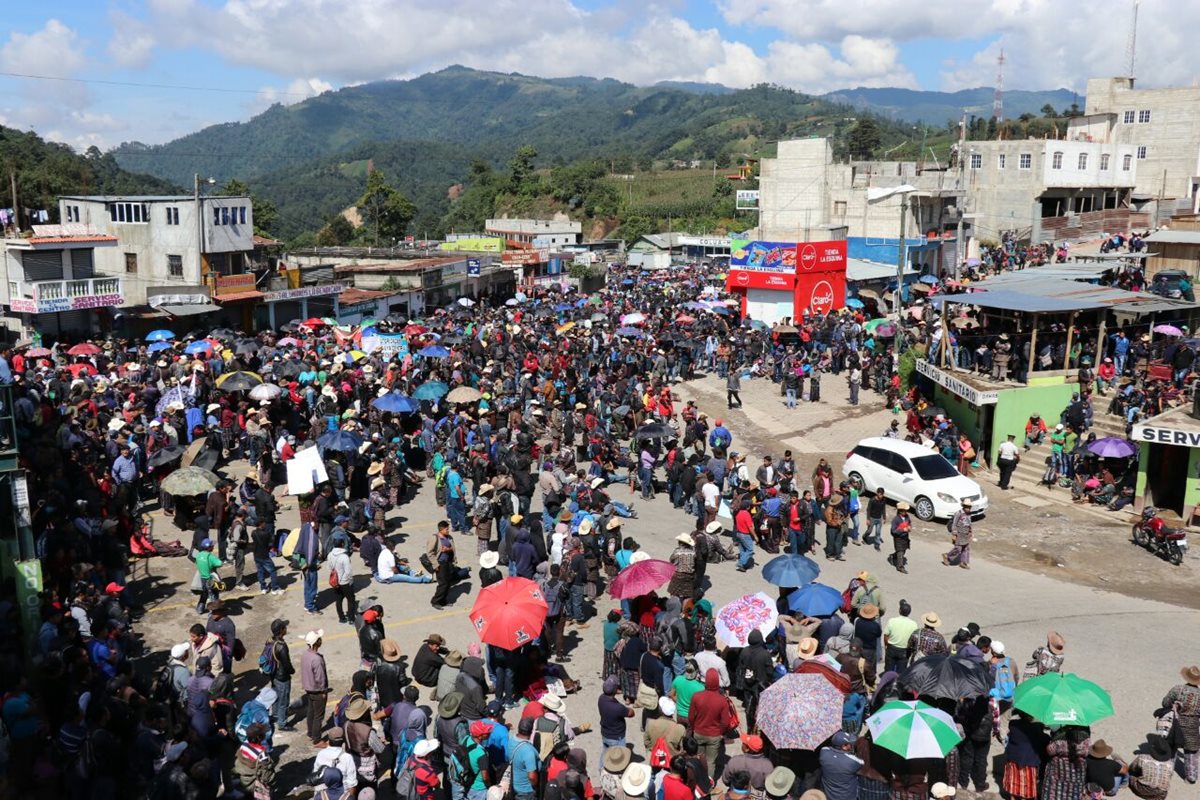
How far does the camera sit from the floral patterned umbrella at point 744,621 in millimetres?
11133

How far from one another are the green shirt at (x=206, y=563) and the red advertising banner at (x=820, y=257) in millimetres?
30912

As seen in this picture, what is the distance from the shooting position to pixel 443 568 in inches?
559

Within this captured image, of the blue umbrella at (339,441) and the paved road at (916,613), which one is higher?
the blue umbrella at (339,441)

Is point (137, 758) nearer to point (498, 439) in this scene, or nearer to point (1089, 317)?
point (498, 439)

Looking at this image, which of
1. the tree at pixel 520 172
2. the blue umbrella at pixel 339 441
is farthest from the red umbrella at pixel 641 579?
the tree at pixel 520 172

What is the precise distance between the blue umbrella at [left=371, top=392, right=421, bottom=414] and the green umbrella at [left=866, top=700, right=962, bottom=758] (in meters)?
13.6

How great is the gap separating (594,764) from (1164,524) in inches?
555

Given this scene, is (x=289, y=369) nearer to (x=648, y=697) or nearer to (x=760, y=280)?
(x=648, y=697)

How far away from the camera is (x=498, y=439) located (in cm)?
1892

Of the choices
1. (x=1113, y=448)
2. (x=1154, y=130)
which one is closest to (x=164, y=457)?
(x=1113, y=448)

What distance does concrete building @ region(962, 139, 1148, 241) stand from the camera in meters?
61.0

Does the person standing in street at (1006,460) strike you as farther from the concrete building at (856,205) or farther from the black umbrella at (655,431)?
the concrete building at (856,205)

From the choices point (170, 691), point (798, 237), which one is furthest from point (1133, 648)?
point (798, 237)

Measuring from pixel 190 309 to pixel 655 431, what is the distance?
984 inches
